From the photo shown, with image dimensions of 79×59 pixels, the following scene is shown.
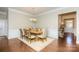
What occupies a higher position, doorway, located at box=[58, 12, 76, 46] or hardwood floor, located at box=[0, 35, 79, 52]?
doorway, located at box=[58, 12, 76, 46]

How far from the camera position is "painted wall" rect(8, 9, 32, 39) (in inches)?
84.4

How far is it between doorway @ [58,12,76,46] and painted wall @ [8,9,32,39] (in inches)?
32.7

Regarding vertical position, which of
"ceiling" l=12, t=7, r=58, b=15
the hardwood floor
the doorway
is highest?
"ceiling" l=12, t=7, r=58, b=15

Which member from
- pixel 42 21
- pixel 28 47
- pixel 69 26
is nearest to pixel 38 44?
pixel 28 47

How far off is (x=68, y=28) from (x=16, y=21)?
1.32m

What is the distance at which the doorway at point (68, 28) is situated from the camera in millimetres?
2146

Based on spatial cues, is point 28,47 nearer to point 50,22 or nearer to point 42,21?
point 42,21

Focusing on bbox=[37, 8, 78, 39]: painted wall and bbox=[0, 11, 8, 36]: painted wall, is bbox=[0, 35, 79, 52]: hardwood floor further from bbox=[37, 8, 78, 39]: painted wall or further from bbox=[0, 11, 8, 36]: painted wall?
bbox=[37, 8, 78, 39]: painted wall

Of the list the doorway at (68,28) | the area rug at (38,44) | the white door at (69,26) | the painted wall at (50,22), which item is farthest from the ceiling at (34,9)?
the area rug at (38,44)

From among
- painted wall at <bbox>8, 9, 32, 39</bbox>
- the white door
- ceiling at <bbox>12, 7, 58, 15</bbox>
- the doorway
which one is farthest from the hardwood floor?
ceiling at <bbox>12, 7, 58, 15</bbox>
